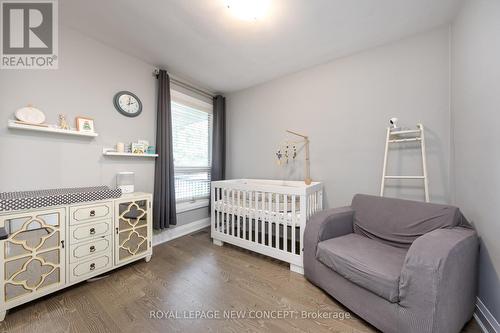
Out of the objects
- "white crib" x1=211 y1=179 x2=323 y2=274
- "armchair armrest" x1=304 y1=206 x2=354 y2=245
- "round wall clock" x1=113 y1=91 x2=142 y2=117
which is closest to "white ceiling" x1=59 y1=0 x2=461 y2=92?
"round wall clock" x1=113 y1=91 x2=142 y2=117

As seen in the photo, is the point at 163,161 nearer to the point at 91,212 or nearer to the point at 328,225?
the point at 91,212

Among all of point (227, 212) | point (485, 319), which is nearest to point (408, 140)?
point (485, 319)

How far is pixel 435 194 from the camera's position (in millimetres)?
1893

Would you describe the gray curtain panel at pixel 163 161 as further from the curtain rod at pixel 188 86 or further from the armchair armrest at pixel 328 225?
the armchair armrest at pixel 328 225

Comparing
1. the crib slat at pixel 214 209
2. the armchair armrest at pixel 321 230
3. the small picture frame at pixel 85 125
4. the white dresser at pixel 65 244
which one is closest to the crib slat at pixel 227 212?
the crib slat at pixel 214 209

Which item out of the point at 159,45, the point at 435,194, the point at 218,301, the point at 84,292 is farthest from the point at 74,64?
the point at 435,194

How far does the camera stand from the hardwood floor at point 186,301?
4.33 ft

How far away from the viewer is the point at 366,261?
1.36 meters

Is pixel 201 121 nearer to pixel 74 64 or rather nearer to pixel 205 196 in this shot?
pixel 205 196

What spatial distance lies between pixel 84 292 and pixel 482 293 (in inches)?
119

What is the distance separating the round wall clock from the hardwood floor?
173 centimetres

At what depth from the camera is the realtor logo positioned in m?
1.63

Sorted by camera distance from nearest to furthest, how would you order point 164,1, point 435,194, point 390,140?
point 164,1 → point 435,194 → point 390,140

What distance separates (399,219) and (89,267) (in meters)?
2.76
